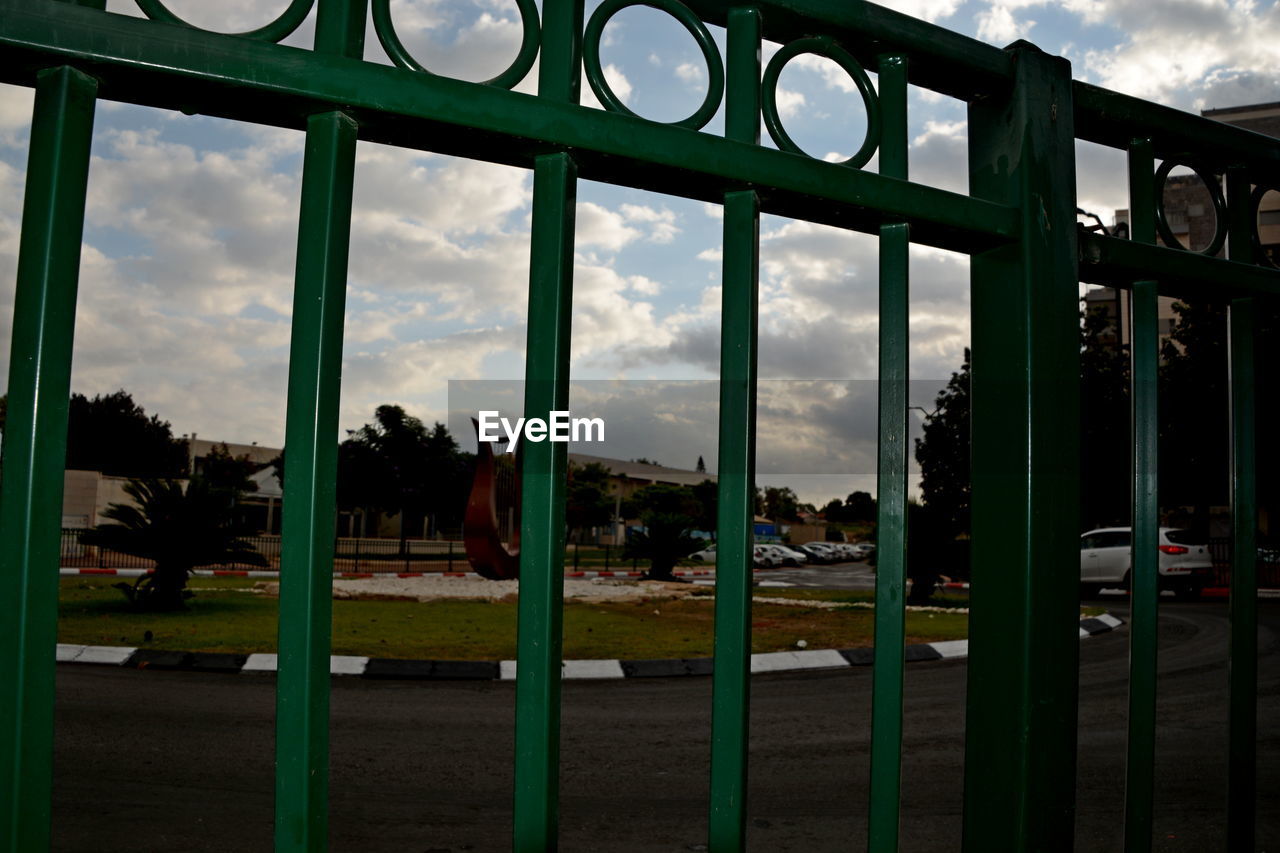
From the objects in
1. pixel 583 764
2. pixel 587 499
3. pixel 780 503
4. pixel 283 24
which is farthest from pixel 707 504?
pixel 780 503

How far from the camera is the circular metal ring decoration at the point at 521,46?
940 millimetres

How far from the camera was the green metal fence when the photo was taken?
2.71 ft

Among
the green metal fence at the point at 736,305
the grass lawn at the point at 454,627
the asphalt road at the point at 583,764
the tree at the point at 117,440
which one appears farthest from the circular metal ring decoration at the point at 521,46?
the tree at the point at 117,440

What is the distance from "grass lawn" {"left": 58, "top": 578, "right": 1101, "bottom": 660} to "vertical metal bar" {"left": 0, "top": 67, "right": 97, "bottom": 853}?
261 inches

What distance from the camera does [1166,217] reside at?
1.45m

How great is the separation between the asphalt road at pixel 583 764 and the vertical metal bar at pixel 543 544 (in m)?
2.49

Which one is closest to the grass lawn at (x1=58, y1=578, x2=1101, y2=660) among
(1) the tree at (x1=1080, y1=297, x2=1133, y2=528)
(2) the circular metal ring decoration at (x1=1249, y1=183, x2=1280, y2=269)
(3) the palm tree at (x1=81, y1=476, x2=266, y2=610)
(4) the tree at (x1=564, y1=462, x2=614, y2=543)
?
(3) the palm tree at (x1=81, y1=476, x2=266, y2=610)

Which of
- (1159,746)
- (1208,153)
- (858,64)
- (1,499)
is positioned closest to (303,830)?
(1,499)

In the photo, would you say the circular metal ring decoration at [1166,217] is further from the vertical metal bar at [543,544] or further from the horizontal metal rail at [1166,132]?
the vertical metal bar at [543,544]

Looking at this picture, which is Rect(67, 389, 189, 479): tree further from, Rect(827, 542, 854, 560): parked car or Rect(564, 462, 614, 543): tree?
Rect(827, 542, 854, 560): parked car

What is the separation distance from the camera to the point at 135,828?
323cm

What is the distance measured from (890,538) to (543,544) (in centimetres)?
46

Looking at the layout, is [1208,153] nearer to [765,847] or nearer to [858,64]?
[858,64]

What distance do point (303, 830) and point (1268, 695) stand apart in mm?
7290
